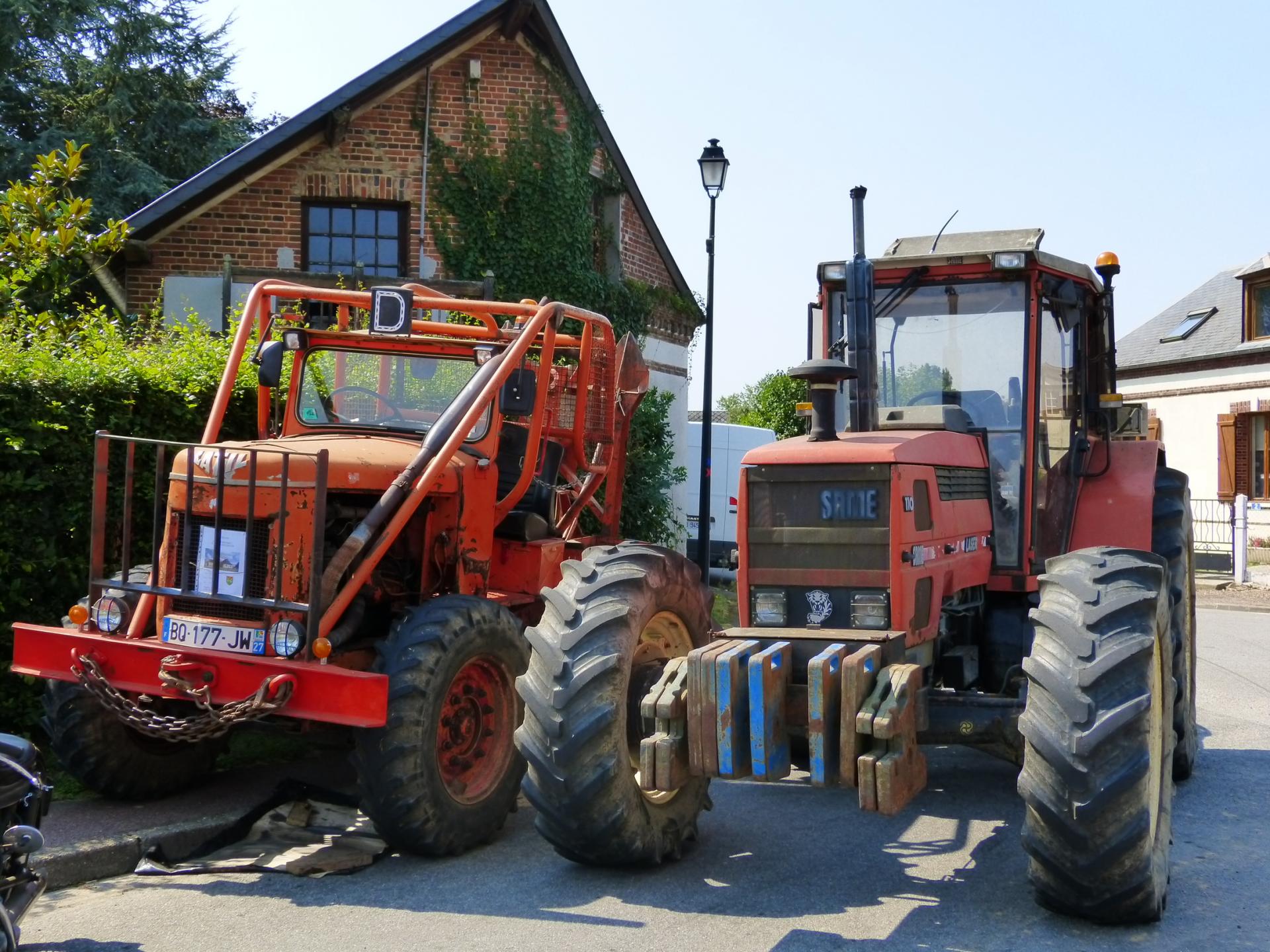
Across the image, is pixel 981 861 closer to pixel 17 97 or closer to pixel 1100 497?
pixel 1100 497

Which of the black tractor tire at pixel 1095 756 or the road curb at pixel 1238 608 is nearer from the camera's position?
the black tractor tire at pixel 1095 756

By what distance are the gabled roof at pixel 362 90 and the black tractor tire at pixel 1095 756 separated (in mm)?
12149

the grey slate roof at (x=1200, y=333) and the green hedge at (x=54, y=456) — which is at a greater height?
the grey slate roof at (x=1200, y=333)

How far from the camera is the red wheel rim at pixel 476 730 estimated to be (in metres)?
5.88

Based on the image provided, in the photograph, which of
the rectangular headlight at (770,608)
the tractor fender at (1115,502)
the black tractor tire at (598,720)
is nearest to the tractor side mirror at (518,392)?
the black tractor tire at (598,720)

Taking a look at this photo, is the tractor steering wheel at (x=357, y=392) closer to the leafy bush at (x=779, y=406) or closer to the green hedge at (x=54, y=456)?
the green hedge at (x=54, y=456)

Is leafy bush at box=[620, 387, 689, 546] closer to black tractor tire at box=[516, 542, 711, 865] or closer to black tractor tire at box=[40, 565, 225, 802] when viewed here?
black tractor tire at box=[40, 565, 225, 802]

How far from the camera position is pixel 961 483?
593 centimetres

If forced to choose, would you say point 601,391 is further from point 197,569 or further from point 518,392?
point 197,569

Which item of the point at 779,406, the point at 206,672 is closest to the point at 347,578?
the point at 206,672

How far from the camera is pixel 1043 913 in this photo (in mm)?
4707

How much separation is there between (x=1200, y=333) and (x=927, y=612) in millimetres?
27313

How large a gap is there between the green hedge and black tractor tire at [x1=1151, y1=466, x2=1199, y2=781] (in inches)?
220

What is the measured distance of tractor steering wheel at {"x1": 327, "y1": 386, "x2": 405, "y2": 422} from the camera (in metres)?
7.30
